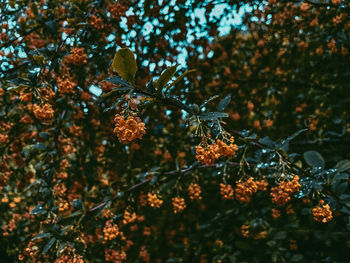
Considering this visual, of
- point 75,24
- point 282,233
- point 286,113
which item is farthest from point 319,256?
point 75,24

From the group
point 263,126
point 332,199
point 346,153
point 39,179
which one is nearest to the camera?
point 332,199

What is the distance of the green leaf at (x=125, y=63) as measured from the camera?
1141 millimetres

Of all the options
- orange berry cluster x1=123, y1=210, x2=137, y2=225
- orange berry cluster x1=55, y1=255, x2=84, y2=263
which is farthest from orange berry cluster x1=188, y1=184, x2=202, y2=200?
orange berry cluster x1=55, y1=255, x2=84, y2=263

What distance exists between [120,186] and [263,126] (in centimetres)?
179

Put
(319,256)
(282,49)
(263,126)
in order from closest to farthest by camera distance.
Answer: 1. (319,256)
2. (263,126)
3. (282,49)

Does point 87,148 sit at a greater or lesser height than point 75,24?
lesser

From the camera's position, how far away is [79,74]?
2701 millimetres

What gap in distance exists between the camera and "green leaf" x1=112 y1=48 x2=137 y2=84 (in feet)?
3.74

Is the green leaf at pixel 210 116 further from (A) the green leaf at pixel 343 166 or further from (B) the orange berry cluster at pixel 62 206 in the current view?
(B) the orange berry cluster at pixel 62 206

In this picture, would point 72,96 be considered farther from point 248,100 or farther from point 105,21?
point 248,100

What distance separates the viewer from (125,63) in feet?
3.86

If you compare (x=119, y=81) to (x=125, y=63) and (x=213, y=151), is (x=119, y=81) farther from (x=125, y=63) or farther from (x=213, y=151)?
(x=213, y=151)

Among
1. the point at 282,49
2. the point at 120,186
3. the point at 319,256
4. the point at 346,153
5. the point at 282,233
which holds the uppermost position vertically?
the point at 282,49

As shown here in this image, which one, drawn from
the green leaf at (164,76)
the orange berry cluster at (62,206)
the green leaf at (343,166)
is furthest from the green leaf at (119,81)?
the green leaf at (343,166)
